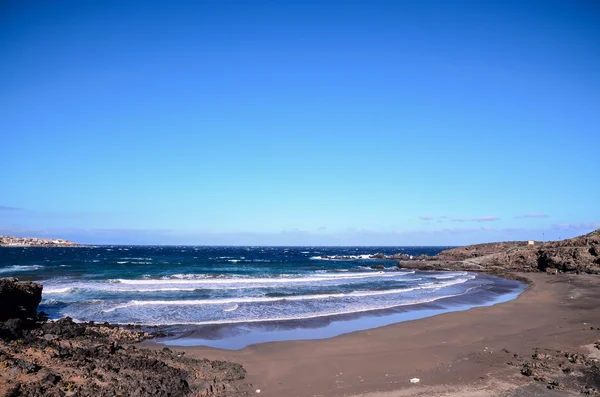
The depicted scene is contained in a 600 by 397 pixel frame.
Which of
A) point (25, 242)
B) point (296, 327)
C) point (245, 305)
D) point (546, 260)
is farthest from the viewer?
point (25, 242)

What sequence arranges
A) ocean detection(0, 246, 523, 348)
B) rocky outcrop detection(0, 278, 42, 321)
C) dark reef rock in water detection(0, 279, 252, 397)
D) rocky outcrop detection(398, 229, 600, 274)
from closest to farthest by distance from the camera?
dark reef rock in water detection(0, 279, 252, 397) < rocky outcrop detection(0, 278, 42, 321) < ocean detection(0, 246, 523, 348) < rocky outcrop detection(398, 229, 600, 274)

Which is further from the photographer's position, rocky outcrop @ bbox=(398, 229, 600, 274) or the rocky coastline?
rocky outcrop @ bbox=(398, 229, 600, 274)

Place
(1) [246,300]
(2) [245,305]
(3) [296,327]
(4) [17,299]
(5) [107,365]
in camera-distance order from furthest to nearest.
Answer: (1) [246,300]
(2) [245,305]
(3) [296,327]
(4) [17,299]
(5) [107,365]

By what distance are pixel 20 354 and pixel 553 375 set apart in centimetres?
1361

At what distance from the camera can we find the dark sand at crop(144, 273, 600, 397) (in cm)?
977

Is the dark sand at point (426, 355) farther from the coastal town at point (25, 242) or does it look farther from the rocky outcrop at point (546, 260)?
the coastal town at point (25, 242)

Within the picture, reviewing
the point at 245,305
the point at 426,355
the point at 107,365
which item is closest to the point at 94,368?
the point at 107,365

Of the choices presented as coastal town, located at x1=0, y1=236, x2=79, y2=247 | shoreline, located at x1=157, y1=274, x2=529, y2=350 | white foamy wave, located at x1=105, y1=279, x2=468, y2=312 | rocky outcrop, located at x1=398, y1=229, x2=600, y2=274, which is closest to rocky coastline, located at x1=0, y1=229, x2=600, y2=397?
shoreline, located at x1=157, y1=274, x2=529, y2=350

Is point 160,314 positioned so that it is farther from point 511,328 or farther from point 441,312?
point 511,328

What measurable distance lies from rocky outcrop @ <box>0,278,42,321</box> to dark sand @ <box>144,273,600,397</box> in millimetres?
5571

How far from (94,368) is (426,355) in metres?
9.81

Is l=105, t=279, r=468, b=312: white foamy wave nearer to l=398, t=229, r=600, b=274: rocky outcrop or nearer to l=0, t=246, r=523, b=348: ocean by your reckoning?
l=0, t=246, r=523, b=348: ocean

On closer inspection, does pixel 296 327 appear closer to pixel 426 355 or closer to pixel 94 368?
pixel 426 355

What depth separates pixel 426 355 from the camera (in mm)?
12766
